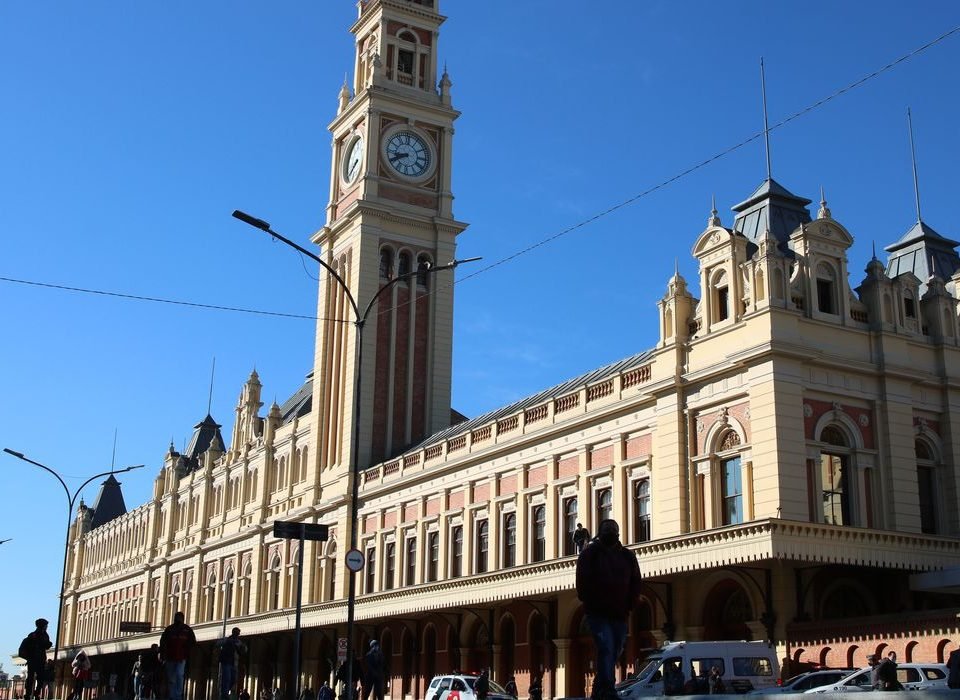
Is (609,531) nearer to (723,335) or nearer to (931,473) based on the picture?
(723,335)

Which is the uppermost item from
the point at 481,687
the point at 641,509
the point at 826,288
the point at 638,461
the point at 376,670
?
the point at 826,288

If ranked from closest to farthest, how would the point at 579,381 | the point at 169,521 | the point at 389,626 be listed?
the point at 579,381
the point at 389,626
the point at 169,521

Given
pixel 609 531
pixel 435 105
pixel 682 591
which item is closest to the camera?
pixel 609 531

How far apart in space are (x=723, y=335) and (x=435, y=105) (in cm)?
3210

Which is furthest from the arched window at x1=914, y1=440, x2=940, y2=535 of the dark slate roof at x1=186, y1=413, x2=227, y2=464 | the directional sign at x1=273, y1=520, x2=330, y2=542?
the dark slate roof at x1=186, y1=413, x2=227, y2=464

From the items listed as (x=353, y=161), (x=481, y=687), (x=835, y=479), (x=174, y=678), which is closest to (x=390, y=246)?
(x=353, y=161)

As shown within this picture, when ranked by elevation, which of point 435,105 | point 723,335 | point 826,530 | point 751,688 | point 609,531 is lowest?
point 751,688

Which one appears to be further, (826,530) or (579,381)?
(579,381)

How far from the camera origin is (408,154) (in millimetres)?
60531

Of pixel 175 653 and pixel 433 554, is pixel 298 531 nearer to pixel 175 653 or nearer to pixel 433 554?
pixel 175 653

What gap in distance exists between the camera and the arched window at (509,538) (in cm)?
4234

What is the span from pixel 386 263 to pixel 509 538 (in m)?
19.6

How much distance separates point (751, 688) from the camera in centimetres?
2431

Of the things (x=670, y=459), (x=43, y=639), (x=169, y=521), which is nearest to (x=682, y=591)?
(x=670, y=459)
